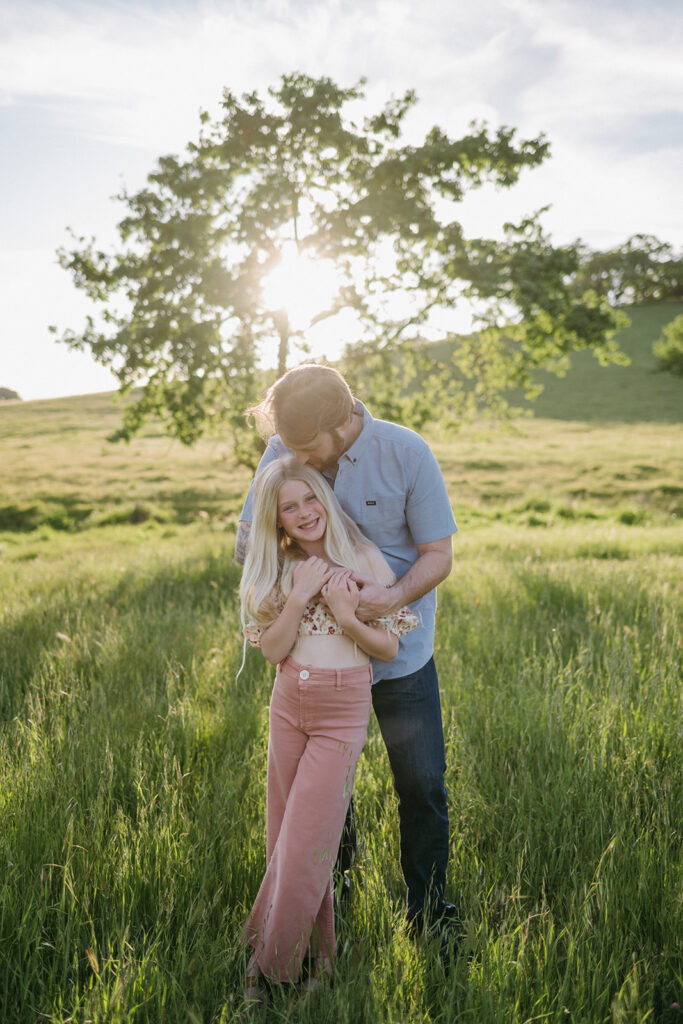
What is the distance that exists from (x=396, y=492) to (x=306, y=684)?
2.88 ft

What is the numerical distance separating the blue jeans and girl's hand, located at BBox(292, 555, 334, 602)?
57cm

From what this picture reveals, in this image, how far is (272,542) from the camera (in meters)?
2.82

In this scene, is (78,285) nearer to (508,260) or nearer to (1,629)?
(508,260)

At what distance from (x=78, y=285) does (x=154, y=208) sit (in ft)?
7.07

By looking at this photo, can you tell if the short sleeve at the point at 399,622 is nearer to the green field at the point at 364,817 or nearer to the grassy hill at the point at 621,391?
the green field at the point at 364,817

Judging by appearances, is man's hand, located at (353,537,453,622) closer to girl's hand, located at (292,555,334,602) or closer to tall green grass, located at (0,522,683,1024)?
girl's hand, located at (292,555,334,602)

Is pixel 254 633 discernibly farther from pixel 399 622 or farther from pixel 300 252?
pixel 300 252

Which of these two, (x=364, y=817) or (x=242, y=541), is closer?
(x=242, y=541)

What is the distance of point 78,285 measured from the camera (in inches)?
542

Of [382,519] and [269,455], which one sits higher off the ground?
[269,455]

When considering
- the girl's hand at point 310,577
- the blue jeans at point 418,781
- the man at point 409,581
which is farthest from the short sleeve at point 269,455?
the blue jeans at point 418,781

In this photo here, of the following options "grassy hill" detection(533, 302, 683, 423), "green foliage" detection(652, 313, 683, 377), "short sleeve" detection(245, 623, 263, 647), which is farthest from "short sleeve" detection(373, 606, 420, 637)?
"green foliage" detection(652, 313, 683, 377)

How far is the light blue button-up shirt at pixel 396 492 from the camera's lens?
291 cm

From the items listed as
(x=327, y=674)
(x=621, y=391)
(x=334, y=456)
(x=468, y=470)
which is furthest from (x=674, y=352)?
(x=327, y=674)
